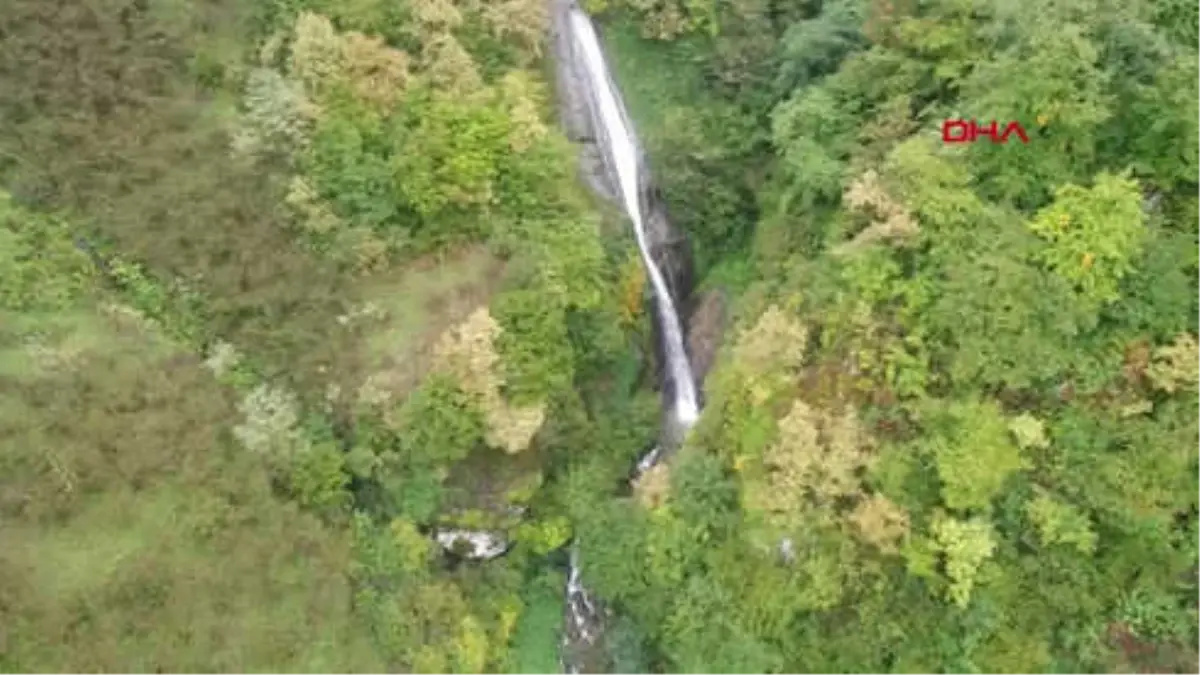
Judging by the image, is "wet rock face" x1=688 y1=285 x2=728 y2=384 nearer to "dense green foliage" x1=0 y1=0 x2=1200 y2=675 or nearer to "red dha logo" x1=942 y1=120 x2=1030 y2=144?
"dense green foliage" x1=0 y1=0 x2=1200 y2=675

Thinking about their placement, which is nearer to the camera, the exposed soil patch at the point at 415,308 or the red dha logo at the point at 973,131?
the red dha logo at the point at 973,131

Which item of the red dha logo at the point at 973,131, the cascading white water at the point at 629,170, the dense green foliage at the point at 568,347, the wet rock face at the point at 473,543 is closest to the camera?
the dense green foliage at the point at 568,347

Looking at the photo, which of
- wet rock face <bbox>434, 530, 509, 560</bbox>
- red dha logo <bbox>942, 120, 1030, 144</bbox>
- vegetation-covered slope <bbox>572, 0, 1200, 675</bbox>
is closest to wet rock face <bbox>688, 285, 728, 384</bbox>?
vegetation-covered slope <bbox>572, 0, 1200, 675</bbox>

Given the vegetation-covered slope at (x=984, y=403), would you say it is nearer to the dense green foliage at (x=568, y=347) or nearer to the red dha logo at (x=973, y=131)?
the dense green foliage at (x=568, y=347)

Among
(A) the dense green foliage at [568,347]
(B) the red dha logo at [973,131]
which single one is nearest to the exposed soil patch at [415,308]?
(A) the dense green foliage at [568,347]

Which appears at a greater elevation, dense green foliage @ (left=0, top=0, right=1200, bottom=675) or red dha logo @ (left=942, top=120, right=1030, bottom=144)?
red dha logo @ (left=942, top=120, right=1030, bottom=144)

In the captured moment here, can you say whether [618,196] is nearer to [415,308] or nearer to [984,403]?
[415,308]

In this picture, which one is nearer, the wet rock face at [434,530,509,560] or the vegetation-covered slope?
the vegetation-covered slope
